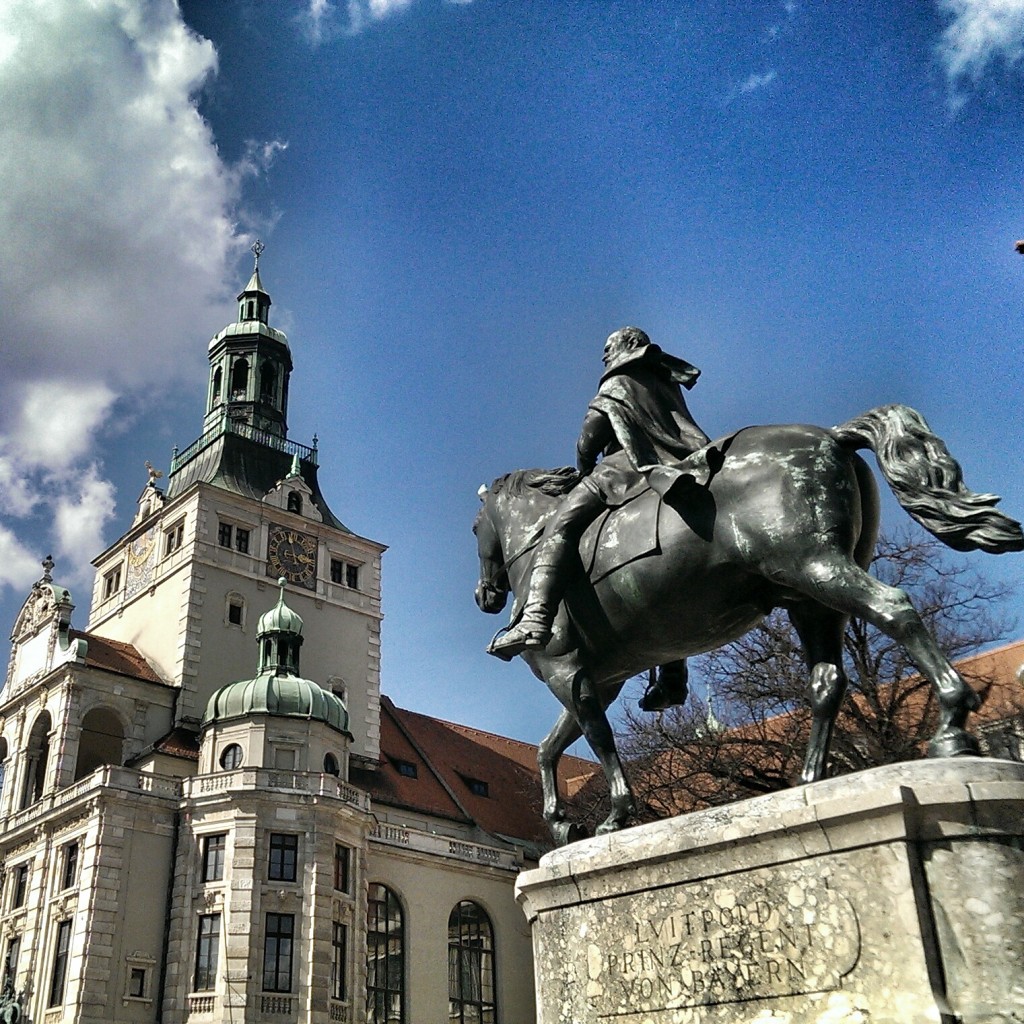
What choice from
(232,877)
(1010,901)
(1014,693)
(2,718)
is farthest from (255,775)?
(1010,901)

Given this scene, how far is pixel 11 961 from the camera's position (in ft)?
108

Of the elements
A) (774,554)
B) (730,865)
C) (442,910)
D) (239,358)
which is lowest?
(730,865)

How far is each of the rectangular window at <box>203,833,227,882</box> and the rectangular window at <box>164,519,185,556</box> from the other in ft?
41.8

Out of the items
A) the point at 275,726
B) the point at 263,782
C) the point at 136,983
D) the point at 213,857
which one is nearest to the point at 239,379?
the point at 275,726

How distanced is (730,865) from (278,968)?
29.4 meters

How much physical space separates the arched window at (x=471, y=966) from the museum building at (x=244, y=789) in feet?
0.26

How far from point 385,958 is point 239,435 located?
70.2 feet

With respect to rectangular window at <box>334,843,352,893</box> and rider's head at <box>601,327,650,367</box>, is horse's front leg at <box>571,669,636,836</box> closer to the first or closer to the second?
rider's head at <box>601,327,650,367</box>

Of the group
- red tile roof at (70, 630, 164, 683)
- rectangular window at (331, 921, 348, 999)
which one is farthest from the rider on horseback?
red tile roof at (70, 630, 164, 683)

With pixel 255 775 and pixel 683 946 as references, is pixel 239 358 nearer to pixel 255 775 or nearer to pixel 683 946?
pixel 255 775

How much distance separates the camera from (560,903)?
5.18 metres

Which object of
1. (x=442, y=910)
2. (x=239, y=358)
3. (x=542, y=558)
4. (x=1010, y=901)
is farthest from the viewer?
(x=239, y=358)

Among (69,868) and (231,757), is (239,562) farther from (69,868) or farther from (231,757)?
(69,868)

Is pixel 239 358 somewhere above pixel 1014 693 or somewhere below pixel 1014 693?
above
